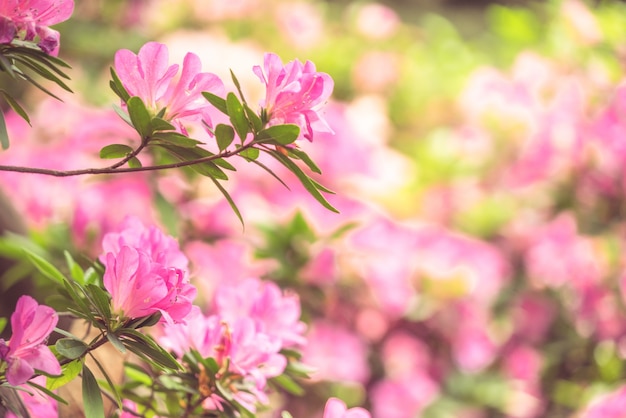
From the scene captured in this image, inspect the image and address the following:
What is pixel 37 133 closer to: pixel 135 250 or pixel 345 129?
pixel 345 129

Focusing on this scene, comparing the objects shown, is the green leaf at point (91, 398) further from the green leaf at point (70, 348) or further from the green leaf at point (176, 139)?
the green leaf at point (176, 139)

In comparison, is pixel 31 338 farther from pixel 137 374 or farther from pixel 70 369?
pixel 137 374

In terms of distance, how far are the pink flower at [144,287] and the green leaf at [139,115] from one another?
7cm

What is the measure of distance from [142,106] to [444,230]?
1.39m

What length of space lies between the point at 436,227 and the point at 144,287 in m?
1.36

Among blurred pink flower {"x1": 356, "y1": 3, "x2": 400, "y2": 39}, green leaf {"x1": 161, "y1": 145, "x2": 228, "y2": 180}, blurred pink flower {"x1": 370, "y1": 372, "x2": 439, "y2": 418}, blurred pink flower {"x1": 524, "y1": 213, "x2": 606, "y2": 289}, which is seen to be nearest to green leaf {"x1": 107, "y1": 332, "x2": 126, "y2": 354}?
green leaf {"x1": 161, "y1": 145, "x2": 228, "y2": 180}

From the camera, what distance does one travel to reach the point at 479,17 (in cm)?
472

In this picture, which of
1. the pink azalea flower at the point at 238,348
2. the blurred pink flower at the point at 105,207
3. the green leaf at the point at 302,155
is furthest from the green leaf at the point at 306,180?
the blurred pink flower at the point at 105,207

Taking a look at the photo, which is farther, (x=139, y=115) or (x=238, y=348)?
(x=238, y=348)

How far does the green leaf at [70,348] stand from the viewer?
0.53m

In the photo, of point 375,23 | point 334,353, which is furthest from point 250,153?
point 375,23

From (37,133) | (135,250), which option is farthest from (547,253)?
(135,250)

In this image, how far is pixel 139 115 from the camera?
533 millimetres

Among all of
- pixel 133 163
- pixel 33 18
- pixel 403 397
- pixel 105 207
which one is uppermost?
pixel 33 18
